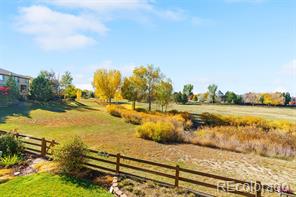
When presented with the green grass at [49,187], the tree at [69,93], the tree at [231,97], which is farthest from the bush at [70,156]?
the tree at [231,97]

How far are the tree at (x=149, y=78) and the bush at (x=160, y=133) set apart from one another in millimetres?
25467

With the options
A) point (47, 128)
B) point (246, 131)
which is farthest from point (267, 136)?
point (47, 128)

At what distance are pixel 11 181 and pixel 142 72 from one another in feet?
131

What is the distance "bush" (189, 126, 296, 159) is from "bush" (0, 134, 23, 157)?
48.8 feet

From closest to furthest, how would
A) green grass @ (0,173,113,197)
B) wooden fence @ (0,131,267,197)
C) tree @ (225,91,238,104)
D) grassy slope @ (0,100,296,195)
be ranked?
wooden fence @ (0,131,267,197) < green grass @ (0,173,113,197) < grassy slope @ (0,100,296,195) < tree @ (225,91,238,104)

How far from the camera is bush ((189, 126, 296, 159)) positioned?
21.2 meters

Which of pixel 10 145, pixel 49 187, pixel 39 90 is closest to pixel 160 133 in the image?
pixel 10 145

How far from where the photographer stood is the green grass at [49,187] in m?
11.2

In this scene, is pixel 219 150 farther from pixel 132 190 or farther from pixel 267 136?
pixel 132 190

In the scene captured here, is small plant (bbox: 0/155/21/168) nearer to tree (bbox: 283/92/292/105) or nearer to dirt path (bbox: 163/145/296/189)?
dirt path (bbox: 163/145/296/189)

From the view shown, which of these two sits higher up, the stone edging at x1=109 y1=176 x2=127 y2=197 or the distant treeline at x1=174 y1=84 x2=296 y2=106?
the distant treeline at x1=174 y1=84 x2=296 y2=106

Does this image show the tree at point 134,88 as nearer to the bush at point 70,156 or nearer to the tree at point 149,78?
the tree at point 149,78

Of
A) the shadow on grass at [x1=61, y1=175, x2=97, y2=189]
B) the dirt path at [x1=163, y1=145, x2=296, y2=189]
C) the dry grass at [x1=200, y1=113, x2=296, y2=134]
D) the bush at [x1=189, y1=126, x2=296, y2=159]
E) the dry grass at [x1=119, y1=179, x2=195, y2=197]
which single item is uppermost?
the dry grass at [x1=200, y1=113, x2=296, y2=134]

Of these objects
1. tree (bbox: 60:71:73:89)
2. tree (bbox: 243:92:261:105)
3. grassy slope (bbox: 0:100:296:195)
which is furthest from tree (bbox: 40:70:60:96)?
tree (bbox: 243:92:261:105)
